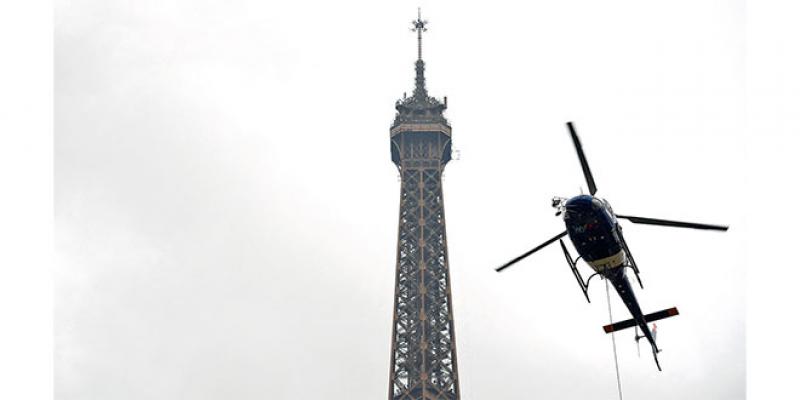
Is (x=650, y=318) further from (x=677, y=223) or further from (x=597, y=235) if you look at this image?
(x=597, y=235)

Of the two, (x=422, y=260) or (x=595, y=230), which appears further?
(x=422, y=260)

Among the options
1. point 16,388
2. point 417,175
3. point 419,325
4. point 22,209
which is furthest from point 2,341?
point 417,175

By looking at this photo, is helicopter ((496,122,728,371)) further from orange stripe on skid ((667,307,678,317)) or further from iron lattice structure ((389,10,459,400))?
iron lattice structure ((389,10,459,400))

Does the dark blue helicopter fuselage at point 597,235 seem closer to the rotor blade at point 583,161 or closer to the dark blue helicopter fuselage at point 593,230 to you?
the dark blue helicopter fuselage at point 593,230

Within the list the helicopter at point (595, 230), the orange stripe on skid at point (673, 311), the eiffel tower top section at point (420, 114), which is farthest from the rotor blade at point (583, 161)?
the eiffel tower top section at point (420, 114)

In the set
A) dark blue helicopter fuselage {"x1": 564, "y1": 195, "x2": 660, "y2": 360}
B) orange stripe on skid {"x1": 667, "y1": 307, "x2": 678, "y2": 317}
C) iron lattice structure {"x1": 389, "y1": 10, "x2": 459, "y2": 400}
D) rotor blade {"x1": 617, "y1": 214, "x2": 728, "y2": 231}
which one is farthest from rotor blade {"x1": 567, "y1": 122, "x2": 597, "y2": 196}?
iron lattice structure {"x1": 389, "y1": 10, "x2": 459, "y2": 400}

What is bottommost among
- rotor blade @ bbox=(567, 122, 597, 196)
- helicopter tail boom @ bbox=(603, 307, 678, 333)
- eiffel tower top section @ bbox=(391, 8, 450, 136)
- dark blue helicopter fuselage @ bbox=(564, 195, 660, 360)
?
helicopter tail boom @ bbox=(603, 307, 678, 333)

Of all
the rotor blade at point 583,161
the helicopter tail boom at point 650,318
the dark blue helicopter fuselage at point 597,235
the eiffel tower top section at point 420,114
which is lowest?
the helicopter tail boom at point 650,318

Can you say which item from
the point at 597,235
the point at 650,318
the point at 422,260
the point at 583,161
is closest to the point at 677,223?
the point at 597,235
